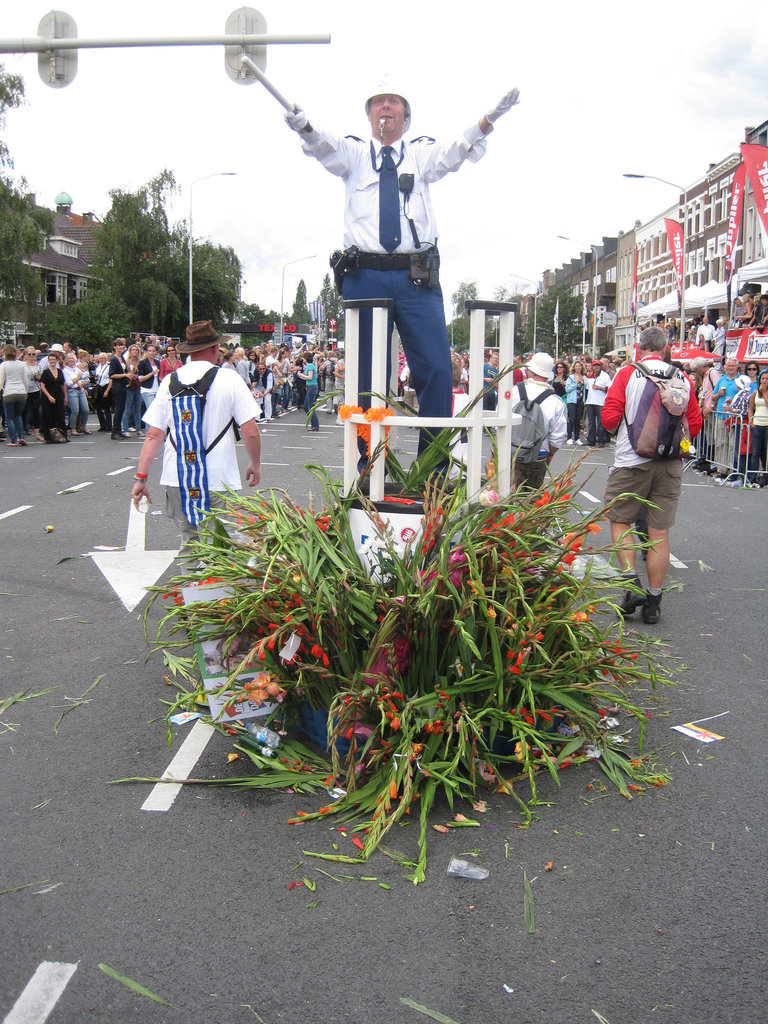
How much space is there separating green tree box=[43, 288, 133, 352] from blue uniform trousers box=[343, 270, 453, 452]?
5422cm

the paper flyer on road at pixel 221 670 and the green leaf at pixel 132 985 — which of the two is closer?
the green leaf at pixel 132 985

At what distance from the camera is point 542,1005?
263 centimetres

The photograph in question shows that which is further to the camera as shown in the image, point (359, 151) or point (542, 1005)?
point (359, 151)

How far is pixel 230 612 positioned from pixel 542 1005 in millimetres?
2101

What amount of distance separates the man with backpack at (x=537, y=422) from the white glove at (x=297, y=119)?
11.8 feet

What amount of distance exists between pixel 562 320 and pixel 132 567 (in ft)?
269

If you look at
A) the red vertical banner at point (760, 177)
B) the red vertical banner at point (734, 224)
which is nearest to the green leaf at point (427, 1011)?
the red vertical banner at point (760, 177)

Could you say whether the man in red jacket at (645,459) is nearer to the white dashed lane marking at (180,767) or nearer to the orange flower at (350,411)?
the orange flower at (350,411)

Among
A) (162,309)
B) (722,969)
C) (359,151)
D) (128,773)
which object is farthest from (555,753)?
(162,309)

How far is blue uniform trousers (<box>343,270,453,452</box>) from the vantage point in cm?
502

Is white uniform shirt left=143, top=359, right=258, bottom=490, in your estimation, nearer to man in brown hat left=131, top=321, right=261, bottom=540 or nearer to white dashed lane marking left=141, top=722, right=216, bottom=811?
man in brown hat left=131, top=321, right=261, bottom=540

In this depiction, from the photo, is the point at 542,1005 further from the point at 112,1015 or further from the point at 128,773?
the point at 128,773

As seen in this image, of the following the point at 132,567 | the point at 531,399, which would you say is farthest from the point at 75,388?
the point at 531,399

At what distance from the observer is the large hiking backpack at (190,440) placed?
5.66 m
